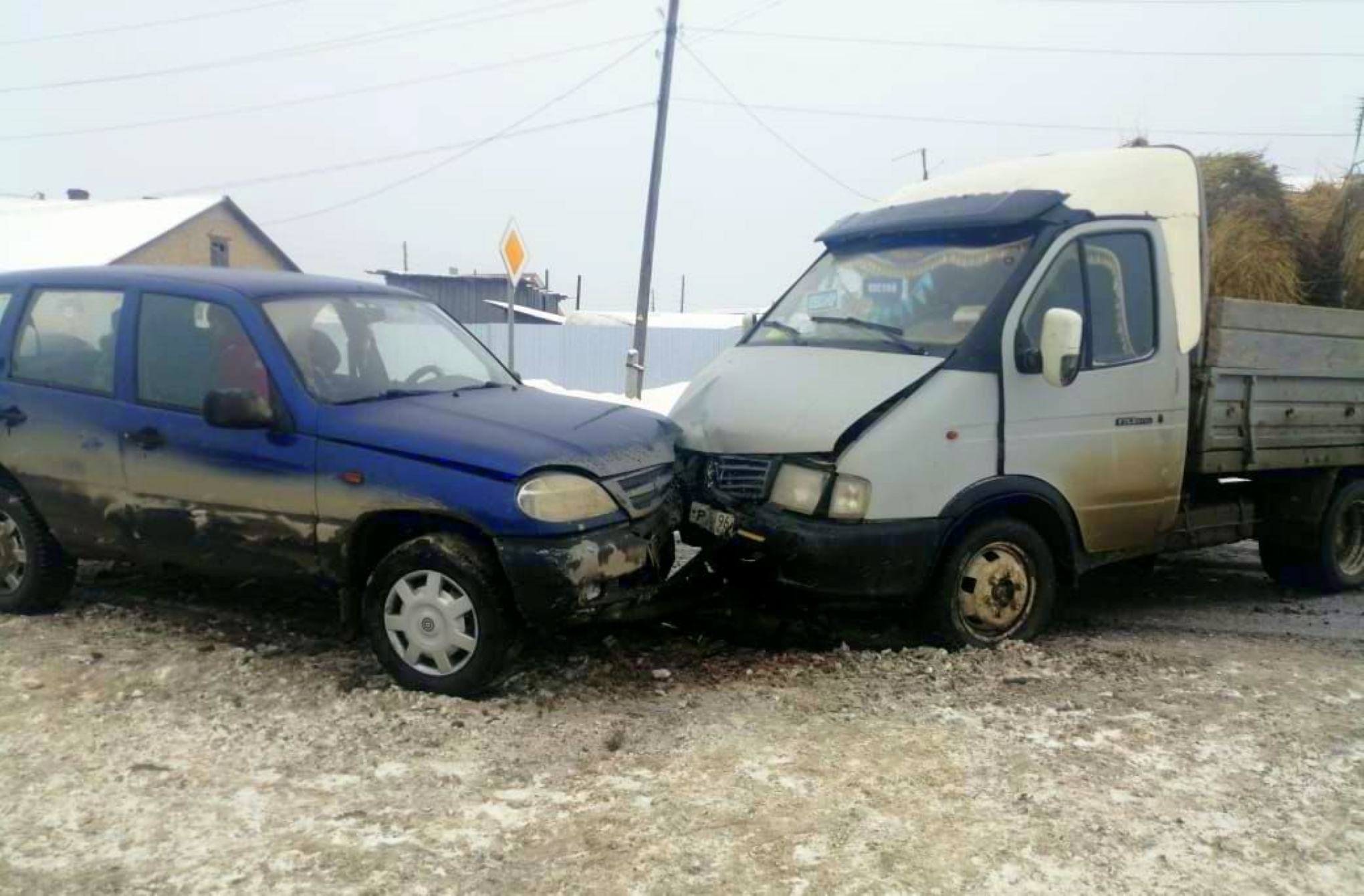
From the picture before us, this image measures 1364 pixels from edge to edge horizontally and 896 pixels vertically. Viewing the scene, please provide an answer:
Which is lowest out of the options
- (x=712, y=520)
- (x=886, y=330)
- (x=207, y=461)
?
(x=712, y=520)

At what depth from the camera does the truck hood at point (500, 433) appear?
164 inches

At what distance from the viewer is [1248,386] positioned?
5512 mm

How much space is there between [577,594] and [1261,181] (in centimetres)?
537

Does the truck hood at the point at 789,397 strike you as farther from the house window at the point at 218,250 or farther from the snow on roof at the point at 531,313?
the house window at the point at 218,250

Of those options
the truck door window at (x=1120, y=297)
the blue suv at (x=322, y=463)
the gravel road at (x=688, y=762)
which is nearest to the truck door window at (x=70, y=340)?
the blue suv at (x=322, y=463)

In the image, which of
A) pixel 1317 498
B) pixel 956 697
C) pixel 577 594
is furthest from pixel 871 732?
pixel 1317 498

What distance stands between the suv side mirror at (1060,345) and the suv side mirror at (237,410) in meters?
3.48

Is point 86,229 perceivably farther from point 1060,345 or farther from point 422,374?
point 1060,345

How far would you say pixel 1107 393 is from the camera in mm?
5000

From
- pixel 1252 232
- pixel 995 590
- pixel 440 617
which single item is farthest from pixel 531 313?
pixel 440 617

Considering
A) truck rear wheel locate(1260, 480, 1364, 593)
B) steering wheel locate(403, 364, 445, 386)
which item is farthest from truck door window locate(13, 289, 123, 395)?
truck rear wheel locate(1260, 480, 1364, 593)

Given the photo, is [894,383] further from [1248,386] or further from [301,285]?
[301,285]

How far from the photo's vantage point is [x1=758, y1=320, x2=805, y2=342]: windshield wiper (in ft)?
17.8

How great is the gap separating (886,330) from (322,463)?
2714mm
